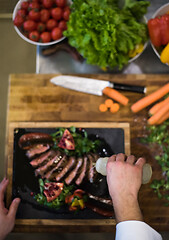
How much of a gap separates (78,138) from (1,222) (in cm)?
51

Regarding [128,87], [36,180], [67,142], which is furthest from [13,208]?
[128,87]

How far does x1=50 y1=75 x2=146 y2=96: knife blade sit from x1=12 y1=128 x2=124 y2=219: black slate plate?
7.8 inches

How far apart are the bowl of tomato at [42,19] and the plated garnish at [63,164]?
0.45 m

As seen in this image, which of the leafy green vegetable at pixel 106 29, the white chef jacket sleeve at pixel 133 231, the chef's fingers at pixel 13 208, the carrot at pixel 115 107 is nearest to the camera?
the white chef jacket sleeve at pixel 133 231

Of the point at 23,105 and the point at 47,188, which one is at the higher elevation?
the point at 23,105

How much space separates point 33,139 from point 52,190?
257 millimetres

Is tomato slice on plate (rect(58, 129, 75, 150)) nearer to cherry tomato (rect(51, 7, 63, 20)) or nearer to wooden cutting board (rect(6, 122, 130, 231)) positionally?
wooden cutting board (rect(6, 122, 130, 231))

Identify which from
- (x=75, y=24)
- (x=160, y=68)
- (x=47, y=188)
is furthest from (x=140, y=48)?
(x=47, y=188)

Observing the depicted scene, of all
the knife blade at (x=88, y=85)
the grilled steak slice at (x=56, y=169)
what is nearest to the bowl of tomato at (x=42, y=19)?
the knife blade at (x=88, y=85)

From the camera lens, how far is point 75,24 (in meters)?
1.13

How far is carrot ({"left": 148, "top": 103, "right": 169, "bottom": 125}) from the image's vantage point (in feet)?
4.03

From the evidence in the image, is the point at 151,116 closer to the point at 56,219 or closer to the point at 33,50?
the point at 56,219

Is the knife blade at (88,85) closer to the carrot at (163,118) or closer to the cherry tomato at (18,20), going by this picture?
the carrot at (163,118)

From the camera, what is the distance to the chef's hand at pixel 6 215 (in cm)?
116
